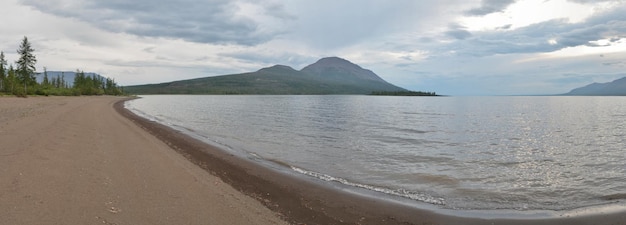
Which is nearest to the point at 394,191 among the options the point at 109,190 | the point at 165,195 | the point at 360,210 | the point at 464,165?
the point at 360,210

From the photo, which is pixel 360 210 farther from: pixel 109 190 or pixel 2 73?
pixel 2 73

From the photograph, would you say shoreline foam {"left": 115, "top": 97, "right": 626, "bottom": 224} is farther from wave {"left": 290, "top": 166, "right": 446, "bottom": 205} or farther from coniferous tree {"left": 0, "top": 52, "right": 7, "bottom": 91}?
coniferous tree {"left": 0, "top": 52, "right": 7, "bottom": 91}

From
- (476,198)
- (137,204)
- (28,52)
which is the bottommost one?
(476,198)

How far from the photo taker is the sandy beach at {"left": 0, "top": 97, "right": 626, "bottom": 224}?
7824 mm

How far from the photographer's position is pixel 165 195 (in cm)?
948

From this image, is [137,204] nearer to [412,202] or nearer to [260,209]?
[260,209]

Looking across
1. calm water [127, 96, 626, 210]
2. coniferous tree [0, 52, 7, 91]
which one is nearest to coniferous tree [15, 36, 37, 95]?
coniferous tree [0, 52, 7, 91]

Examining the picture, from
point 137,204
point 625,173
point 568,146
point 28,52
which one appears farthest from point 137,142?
point 28,52

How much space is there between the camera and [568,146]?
82.1 ft

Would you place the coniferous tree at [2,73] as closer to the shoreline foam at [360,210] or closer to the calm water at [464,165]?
the calm water at [464,165]

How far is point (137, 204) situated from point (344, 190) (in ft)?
22.2

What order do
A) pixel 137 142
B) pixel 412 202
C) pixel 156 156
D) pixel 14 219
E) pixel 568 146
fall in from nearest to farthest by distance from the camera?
pixel 14 219, pixel 412 202, pixel 156 156, pixel 137 142, pixel 568 146

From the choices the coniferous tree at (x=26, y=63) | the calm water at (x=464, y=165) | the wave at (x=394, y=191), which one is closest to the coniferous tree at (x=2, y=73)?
the coniferous tree at (x=26, y=63)

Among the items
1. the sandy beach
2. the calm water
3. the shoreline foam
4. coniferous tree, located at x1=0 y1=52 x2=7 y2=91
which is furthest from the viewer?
coniferous tree, located at x1=0 y1=52 x2=7 y2=91
